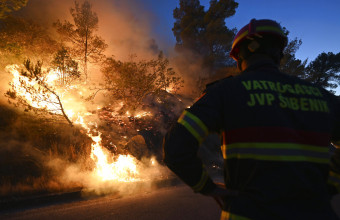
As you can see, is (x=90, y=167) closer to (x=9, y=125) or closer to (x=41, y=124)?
(x=41, y=124)

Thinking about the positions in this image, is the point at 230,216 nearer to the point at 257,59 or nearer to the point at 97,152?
the point at 257,59

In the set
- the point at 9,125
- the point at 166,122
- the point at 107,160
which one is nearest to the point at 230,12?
the point at 166,122

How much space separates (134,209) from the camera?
418cm

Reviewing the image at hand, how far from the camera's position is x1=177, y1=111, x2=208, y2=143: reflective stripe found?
111 cm

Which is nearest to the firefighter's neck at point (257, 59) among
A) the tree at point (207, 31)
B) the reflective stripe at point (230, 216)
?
the reflective stripe at point (230, 216)

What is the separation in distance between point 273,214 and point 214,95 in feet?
2.26

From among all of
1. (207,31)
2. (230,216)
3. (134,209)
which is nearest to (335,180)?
(230,216)

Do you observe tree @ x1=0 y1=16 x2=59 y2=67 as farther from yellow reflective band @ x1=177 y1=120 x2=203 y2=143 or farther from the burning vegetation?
yellow reflective band @ x1=177 y1=120 x2=203 y2=143

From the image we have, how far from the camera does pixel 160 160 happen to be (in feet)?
27.5

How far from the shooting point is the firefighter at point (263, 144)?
1.01m

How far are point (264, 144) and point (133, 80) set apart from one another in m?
8.58

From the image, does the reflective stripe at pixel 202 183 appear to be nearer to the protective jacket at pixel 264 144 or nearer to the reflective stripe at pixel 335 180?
the protective jacket at pixel 264 144

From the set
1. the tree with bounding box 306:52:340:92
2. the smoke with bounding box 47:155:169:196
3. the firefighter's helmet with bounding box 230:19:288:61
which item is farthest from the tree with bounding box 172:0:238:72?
the firefighter's helmet with bounding box 230:19:288:61

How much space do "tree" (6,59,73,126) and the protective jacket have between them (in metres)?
7.27
